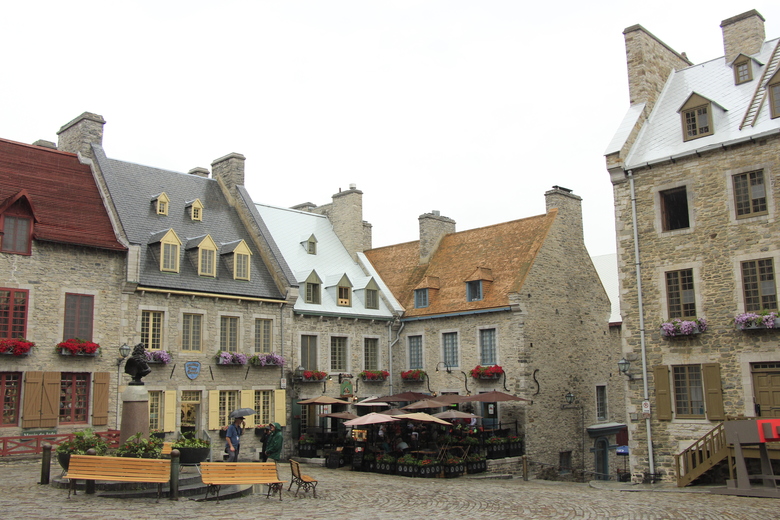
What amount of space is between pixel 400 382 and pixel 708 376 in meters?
14.0

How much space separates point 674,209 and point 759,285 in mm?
3659

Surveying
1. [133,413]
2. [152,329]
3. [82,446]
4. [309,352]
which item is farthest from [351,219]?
[82,446]

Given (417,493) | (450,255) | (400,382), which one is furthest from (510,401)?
(417,493)

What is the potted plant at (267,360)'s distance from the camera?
2619 centimetres

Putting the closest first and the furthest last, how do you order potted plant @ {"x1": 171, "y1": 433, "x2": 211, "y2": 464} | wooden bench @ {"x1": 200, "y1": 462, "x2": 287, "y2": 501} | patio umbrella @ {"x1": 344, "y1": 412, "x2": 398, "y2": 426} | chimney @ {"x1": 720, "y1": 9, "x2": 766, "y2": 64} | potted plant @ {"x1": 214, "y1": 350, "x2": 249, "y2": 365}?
wooden bench @ {"x1": 200, "y1": 462, "x2": 287, "y2": 501}, potted plant @ {"x1": 171, "y1": 433, "x2": 211, "y2": 464}, patio umbrella @ {"x1": 344, "y1": 412, "x2": 398, "y2": 426}, chimney @ {"x1": 720, "y1": 9, "x2": 766, "y2": 64}, potted plant @ {"x1": 214, "y1": 350, "x2": 249, "y2": 365}

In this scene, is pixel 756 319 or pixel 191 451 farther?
pixel 756 319

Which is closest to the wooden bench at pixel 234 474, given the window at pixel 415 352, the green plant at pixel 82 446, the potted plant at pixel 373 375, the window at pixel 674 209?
the green plant at pixel 82 446

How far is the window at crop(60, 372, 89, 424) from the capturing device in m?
21.8

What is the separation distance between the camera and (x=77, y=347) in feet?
71.6

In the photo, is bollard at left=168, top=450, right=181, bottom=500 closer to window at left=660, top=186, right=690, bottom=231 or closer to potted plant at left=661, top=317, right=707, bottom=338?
potted plant at left=661, top=317, right=707, bottom=338

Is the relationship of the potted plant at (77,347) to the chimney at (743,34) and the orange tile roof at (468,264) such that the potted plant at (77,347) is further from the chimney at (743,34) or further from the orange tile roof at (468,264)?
the chimney at (743,34)

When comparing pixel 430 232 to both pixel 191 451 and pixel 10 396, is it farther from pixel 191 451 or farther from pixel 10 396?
pixel 191 451

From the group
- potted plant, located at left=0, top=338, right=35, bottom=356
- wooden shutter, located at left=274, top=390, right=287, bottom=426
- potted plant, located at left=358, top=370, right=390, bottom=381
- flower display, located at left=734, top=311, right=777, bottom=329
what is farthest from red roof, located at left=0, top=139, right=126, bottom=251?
flower display, located at left=734, top=311, right=777, bottom=329

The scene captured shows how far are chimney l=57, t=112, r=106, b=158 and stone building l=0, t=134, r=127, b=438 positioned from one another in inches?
87.6
